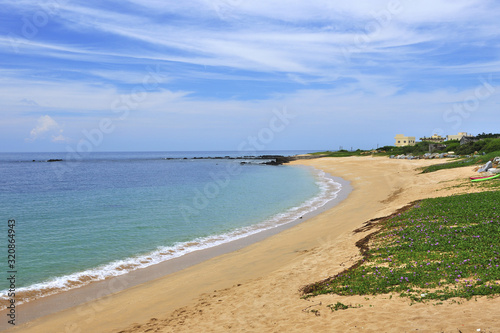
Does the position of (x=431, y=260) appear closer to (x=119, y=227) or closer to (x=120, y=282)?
(x=120, y=282)

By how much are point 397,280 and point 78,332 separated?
9329 millimetres

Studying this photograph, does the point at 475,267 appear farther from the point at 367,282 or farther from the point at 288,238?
the point at 288,238

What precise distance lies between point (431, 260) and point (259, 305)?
5.62 m

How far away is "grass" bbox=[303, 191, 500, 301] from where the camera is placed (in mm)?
8148

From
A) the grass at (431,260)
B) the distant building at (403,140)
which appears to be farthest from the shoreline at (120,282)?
the distant building at (403,140)

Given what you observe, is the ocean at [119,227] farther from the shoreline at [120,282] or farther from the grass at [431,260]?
the grass at [431,260]

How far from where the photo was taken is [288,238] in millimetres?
18297

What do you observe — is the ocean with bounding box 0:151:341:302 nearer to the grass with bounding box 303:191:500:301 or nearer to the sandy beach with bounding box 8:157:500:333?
the sandy beach with bounding box 8:157:500:333

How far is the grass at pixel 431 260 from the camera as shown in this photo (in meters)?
8.15

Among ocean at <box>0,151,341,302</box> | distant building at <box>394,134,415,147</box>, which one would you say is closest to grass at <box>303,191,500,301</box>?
ocean at <box>0,151,341,302</box>

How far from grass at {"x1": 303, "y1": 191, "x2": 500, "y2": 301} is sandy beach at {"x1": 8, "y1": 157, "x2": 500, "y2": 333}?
0.52 m

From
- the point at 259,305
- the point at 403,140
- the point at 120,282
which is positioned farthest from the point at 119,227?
the point at 403,140

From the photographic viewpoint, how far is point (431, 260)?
32.8ft

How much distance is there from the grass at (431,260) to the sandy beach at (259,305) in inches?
20.6
